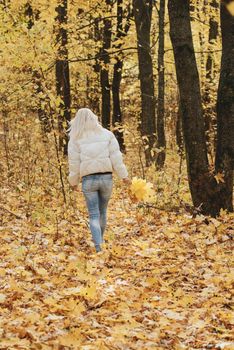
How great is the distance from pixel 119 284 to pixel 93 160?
1822 mm

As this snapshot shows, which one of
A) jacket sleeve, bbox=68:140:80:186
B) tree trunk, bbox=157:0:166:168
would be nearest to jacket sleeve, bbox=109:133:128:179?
jacket sleeve, bbox=68:140:80:186

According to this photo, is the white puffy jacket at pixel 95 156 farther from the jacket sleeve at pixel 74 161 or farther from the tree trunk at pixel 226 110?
the tree trunk at pixel 226 110

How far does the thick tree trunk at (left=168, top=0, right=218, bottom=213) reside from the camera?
7.98m

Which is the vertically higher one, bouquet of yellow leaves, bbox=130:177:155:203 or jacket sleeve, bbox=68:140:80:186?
jacket sleeve, bbox=68:140:80:186

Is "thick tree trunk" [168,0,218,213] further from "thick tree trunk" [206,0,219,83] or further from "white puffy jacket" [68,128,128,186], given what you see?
"thick tree trunk" [206,0,219,83]

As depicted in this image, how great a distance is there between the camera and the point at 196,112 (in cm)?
809

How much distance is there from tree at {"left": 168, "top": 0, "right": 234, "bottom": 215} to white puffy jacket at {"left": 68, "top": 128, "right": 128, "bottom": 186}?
1.71 m

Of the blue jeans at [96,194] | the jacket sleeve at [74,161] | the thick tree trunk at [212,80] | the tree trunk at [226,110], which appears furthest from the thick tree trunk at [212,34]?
the blue jeans at [96,194]

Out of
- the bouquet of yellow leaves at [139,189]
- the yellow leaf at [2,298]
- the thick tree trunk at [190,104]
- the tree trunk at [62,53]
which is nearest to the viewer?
the yellow leaf at [2,298]

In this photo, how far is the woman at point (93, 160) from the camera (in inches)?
266

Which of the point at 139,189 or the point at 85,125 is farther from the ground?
the point at 85,125

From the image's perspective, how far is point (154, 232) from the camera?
8.20 metres

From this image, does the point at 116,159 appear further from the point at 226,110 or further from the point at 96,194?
the point at 226,110

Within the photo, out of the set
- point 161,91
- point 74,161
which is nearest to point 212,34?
point 161,91
